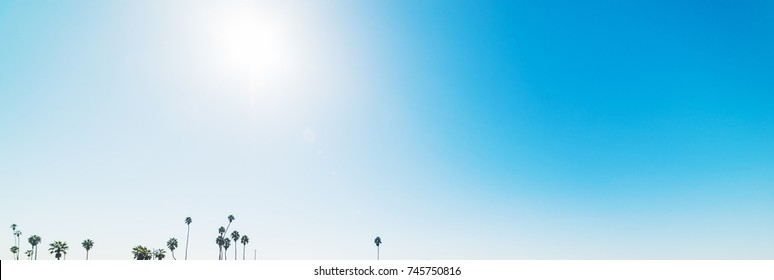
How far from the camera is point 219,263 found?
22.5 m

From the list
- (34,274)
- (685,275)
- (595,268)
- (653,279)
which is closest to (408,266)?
(595,268)

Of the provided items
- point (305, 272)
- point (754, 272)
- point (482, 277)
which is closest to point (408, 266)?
point (482, 277)

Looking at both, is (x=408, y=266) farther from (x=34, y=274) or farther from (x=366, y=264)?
(x=34, y=274)

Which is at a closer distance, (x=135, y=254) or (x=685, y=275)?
(x=685, y=275)

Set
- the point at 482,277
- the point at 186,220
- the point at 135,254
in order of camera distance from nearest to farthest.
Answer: the point at 482,277 < the point at 135,254 < the point at 186,220

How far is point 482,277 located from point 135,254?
340ft

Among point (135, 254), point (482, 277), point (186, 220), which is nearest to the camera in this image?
point (482, 277)

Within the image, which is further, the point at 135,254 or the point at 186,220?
the point at 186,220

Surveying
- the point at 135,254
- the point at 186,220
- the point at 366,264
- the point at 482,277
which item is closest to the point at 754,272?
the point at 482,277

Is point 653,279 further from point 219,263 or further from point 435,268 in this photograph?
point 219,263

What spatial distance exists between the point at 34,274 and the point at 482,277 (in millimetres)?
25198

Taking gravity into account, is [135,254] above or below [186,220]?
below

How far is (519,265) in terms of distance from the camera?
22.4m

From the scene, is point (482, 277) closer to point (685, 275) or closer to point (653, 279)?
point (653, 279)
